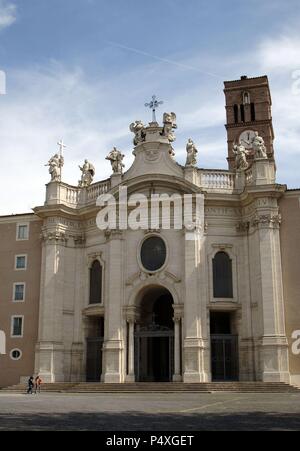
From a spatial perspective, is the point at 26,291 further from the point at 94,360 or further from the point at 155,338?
the point at 155,338

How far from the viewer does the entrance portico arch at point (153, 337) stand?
40.0 meters

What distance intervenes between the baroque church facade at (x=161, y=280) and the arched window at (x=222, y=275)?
0.07 metres

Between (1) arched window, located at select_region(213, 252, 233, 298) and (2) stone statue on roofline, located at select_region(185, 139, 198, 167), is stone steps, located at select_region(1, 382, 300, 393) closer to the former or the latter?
(1) arched window, located at select_region(213, 252, 233, 298)

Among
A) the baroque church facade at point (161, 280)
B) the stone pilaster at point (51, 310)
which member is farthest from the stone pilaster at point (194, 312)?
the stone pilaster at point (51, 310)

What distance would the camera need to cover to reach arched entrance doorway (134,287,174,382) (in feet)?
134

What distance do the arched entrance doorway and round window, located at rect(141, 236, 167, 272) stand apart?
6.11 ft

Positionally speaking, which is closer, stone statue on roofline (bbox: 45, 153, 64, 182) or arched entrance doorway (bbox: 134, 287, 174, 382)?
arched entrance doorway (bbox: 134, 287, 174, 382)

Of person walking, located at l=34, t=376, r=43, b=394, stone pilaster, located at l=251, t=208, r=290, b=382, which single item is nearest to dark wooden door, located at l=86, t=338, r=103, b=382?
person walking, located at l=34, t=376, r=43, b=394

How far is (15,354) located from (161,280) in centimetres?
1256

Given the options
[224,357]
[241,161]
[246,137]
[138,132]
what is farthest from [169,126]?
[246,137]

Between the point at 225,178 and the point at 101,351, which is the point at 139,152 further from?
the point at 101,351

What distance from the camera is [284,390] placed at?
35094 millimetres
